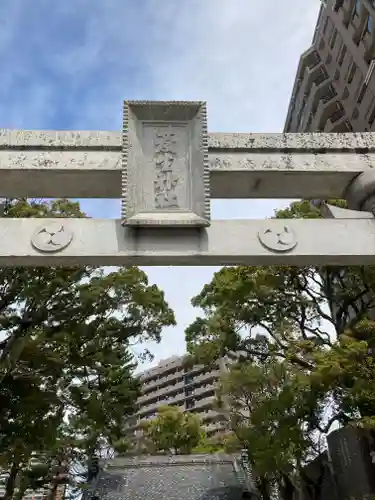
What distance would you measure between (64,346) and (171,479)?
6290 mm

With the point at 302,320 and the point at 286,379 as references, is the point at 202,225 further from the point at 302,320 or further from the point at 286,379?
the point at 302,320

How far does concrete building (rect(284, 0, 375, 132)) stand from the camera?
1808 centimetres

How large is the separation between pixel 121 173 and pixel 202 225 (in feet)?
3.25

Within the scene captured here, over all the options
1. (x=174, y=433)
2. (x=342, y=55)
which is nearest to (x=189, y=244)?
(x=342, y=55)

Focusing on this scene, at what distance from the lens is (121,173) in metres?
4.58

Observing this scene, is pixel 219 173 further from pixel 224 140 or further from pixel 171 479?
pixel 171 479

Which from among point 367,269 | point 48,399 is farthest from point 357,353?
point 48,399

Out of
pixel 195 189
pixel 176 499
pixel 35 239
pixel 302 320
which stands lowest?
pixel 176 499

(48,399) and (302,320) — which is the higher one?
(302,320)

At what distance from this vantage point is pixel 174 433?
24.2 m

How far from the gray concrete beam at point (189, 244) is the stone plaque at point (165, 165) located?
163 millimetres

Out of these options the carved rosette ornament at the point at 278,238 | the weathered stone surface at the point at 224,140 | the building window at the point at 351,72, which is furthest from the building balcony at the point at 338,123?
the carved rosette ornament at the point at 278,238

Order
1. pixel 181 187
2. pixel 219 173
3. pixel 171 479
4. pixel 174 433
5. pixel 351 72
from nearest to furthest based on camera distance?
pixel 181 187, pixel 219 173, pixel 171 479, pixel 351 72, pixel 174 433

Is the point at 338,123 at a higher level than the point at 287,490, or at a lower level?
higher
